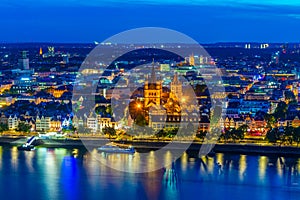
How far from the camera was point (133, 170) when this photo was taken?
6.70 metres

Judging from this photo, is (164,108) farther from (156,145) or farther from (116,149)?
(116,149)

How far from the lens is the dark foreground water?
5.77 meters

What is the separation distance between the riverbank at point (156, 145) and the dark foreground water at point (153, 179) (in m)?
0.31

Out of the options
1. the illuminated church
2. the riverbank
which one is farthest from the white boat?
the illuminated church

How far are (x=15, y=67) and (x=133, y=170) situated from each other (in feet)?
49.8

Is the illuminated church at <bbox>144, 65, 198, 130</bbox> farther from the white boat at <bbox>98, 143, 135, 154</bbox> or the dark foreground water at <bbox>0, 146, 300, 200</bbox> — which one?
the dark foreground water at <bbox>0, 146, 300, 200</bbox>

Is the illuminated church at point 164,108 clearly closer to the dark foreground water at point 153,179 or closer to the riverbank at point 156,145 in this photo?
the riverbank at point 156,145

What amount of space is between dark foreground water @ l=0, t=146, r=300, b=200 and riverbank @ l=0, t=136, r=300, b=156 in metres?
0.31

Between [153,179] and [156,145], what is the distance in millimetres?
1958

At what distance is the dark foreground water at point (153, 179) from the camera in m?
5.77

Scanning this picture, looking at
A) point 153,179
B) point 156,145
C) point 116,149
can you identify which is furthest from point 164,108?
point 153,179

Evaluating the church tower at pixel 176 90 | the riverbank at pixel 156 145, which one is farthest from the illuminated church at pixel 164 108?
the riverbank at pixel 156 145

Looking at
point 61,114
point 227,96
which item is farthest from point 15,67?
point 61,114

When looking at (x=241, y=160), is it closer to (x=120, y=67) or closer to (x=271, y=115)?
(x=271, y=115)
